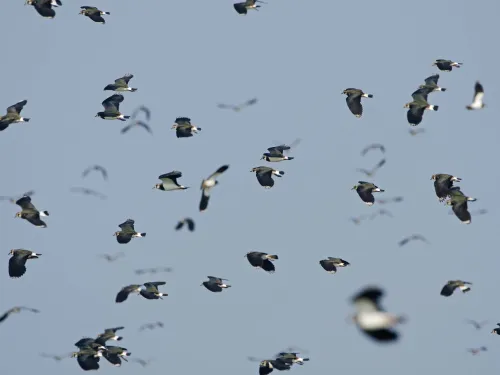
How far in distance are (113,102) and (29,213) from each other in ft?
22.7

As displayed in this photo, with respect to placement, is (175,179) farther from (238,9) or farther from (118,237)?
(238,9)

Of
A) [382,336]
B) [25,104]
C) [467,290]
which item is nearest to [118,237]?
[25,104]

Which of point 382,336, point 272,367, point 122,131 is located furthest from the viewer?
point 122,131

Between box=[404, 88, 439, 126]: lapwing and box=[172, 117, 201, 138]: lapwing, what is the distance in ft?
26.2

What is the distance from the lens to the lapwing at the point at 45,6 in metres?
45.5

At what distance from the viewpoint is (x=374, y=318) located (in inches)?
952

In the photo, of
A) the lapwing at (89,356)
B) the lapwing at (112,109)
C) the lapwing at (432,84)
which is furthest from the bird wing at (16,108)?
the lapwing at (432,84)

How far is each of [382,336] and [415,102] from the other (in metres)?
23.6

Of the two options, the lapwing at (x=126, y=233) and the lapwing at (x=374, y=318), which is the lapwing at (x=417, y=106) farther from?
the lapwing at (x=374, y=318)

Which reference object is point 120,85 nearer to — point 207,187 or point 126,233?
point 126,233

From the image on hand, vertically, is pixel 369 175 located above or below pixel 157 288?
above

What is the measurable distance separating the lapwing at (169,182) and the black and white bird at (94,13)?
6.77m

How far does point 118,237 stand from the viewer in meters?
46.4

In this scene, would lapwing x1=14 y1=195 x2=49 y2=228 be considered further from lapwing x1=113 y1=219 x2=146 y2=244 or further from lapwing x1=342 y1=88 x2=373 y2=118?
lapwing x1=342 y1=88 x2=373 y2=118
